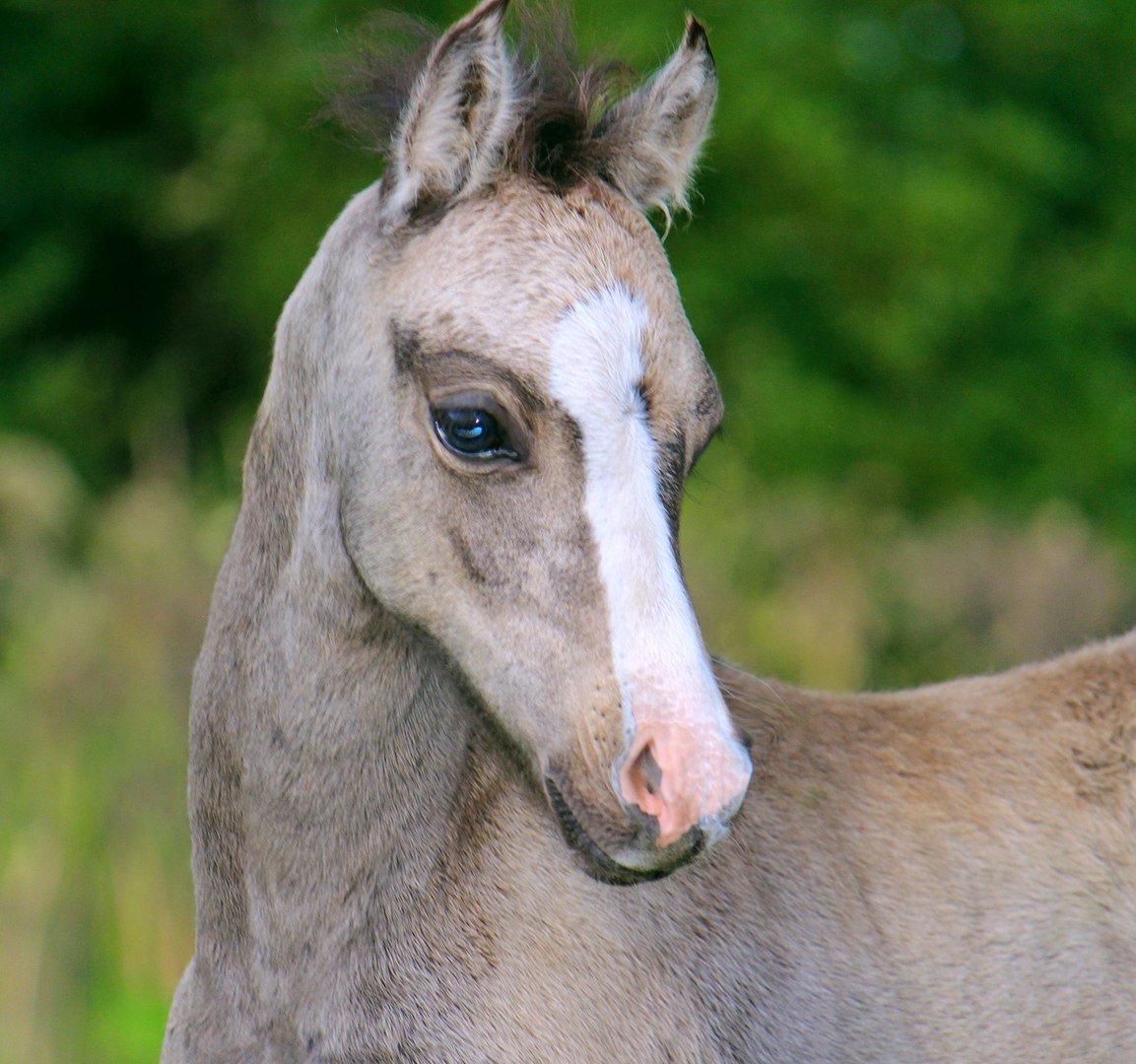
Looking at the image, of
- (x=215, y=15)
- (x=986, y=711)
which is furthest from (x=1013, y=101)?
(x=986, y=711)

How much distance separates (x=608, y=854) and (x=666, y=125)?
155 centimetres

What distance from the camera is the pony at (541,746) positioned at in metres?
2.32

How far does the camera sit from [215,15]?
→ 40.1ft

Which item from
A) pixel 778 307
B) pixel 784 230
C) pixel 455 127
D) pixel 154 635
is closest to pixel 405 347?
pixel 455 127

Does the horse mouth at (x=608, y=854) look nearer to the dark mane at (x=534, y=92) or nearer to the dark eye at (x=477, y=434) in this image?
the dark eye at (x=477, y=434)

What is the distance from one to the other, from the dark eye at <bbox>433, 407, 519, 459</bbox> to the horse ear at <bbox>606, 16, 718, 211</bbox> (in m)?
0.69

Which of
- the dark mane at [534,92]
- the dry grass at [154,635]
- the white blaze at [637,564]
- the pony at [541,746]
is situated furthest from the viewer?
the dry grass at [154,635]

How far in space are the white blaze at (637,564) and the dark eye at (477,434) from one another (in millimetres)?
127

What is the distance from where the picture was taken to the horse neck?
268 cm

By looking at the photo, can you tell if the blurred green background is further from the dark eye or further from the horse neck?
the dark eye

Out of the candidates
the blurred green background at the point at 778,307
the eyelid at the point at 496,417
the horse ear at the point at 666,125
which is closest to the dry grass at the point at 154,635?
the blurred green background at the point at 778,307

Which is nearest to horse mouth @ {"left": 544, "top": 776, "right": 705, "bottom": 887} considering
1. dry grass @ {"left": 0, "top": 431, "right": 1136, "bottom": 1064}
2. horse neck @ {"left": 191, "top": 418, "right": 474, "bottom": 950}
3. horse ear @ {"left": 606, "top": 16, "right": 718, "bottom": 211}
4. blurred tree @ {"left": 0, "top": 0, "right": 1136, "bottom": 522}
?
horse neck @ {"left": 191, "top": 418, "right": 474, "bottom": 950}

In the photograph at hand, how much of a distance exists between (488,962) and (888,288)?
9.03m

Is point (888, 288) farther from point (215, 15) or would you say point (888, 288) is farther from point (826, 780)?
point (826, 780)
